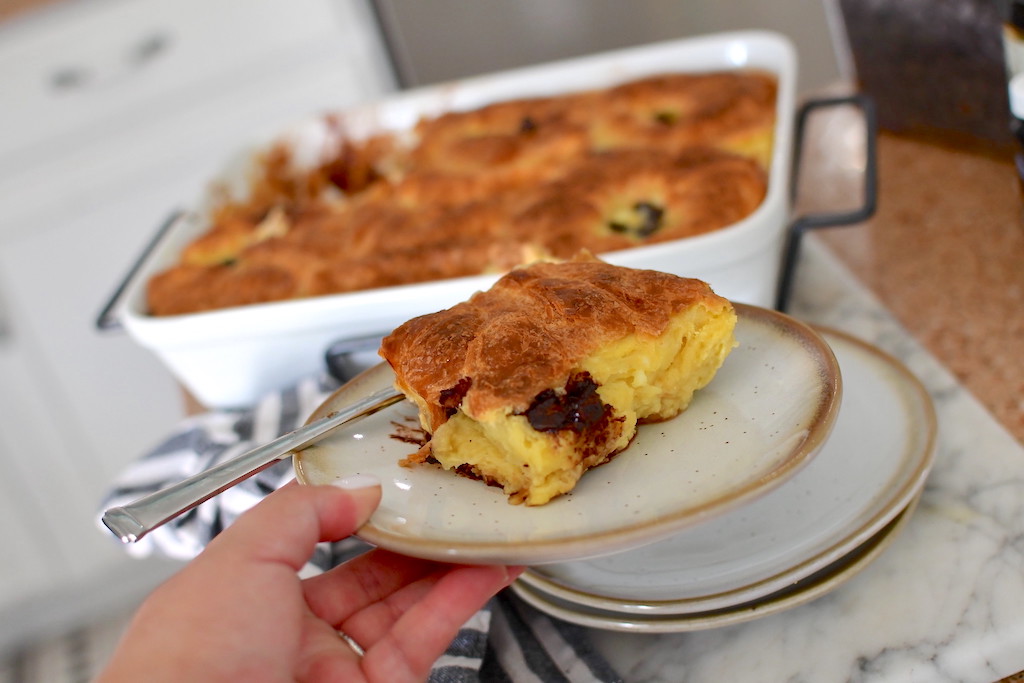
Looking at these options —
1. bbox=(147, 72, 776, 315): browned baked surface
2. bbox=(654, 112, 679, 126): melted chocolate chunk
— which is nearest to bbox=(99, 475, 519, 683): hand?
bbox=(147, 72, 776, 315): browned baked surface

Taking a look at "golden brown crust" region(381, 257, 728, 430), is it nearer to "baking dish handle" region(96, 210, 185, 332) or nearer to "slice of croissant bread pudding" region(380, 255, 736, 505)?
"slice of croissant bread pudding" region(380, 255, 736, 505)

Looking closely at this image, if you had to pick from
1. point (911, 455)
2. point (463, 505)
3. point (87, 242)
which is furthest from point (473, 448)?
point (87, 242)

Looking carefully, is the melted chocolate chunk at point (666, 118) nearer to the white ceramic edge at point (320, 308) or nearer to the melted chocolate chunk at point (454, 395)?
the white ceramic edge at point (320, 308)

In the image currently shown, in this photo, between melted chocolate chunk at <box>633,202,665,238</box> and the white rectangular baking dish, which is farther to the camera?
melted chocolate chunk at <box>633,202,665,238</box>

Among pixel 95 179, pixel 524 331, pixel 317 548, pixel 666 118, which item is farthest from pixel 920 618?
pixel 95 179

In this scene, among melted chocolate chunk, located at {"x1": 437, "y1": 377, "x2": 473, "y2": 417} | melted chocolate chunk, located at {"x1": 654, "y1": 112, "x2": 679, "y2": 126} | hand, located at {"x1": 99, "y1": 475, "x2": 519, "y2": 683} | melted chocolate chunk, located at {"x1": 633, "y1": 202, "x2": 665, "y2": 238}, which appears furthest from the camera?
melted chocolate chunk, located at {"x1": 654, "y1": 112, "x2": 679, "y2": 126}

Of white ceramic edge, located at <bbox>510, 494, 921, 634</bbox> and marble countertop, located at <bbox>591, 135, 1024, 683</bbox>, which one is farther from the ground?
white ceramic edge, located at <bbox>510, 494, 921, 634</bbox>

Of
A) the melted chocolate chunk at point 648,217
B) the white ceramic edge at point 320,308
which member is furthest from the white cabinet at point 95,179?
the melted chocolate chunk at point 648,217

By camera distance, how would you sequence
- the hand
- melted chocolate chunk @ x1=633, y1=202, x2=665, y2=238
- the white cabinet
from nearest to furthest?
1. the hand
2. melted chocolate chunk @ x1=633, y1=202, x2=665, y2=238
3. the white cabinet

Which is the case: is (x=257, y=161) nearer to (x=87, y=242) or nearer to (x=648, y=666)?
(x=87, y=242)
